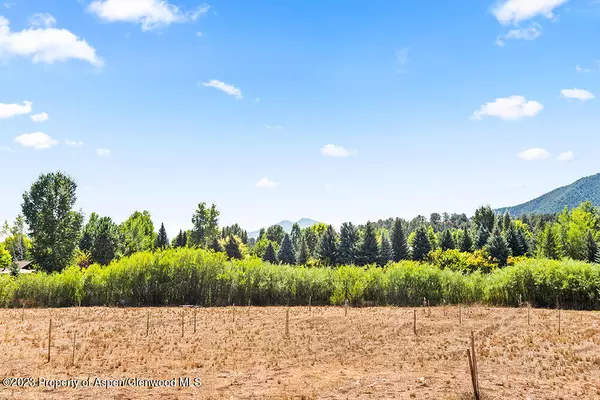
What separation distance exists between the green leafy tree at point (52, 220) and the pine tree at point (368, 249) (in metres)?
32.5

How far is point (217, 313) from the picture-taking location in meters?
24.4

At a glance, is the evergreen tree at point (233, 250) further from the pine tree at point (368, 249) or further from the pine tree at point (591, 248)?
the pine tree at point (591, 248)

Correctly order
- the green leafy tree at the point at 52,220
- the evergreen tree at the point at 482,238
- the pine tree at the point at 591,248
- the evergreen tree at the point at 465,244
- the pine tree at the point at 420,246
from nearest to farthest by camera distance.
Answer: the green leafy tree at the point at 52,220 < the pine tree at the point at 591,248 < the pine tree at the point at 420,246 < the evergreen tree at the point at 465,244 < the evergreen tree at the point at 482,238

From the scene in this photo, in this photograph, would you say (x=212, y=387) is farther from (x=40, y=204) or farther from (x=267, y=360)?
(x=40, y=204)

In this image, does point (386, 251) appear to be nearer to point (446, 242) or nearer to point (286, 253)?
point (446, 242)

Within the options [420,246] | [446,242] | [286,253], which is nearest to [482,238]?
[446,242]

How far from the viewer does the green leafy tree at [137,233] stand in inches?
2222

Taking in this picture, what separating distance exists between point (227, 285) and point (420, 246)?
3216cm

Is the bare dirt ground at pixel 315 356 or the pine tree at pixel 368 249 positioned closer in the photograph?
the bare dirt ground at pixel 315 356

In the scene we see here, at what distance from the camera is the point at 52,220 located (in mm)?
A: 41375

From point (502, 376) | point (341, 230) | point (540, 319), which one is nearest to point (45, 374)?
point (502, 376)

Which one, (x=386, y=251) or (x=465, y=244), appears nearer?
(x=465, y=244)

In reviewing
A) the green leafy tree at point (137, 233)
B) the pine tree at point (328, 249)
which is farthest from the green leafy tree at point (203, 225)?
the pine tree at point (328, 249)

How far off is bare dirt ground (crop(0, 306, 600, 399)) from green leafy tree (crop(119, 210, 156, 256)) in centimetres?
3476
